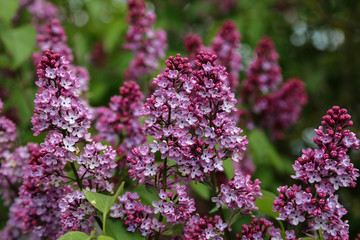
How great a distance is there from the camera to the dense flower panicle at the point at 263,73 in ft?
12.3

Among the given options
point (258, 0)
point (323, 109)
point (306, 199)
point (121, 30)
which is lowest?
point (306, 199)

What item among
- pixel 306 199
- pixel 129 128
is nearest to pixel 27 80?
pixel 129 128

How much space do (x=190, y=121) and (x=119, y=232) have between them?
516 millimetres

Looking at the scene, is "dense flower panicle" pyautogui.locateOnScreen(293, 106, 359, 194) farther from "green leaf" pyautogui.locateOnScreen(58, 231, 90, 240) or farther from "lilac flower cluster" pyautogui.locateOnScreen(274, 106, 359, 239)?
"green leaf" pyautogui.locateOnScreen(58, 231, 90, 240)

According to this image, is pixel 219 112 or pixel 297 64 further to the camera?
pixel 297 64

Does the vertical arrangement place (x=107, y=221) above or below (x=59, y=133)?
below

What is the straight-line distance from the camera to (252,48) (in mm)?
4883

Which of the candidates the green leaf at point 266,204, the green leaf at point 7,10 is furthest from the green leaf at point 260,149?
the green leaf at point 7,10

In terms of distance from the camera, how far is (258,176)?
373cm

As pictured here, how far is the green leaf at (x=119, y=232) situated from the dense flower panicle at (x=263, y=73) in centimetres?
224

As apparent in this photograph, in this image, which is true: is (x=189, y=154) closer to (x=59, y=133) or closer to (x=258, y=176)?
(x=59, y=133)

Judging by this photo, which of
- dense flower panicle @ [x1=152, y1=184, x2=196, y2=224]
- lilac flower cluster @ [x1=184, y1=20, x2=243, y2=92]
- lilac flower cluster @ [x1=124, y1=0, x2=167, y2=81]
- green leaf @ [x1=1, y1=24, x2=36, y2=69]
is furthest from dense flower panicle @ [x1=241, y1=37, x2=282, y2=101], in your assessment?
dense flower panicle @ [x1=152, y1=184, x2=196, y2=224]

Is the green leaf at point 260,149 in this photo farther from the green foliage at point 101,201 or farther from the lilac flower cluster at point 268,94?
the green foliage at point 101,201

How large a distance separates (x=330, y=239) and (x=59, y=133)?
1.12 metres
